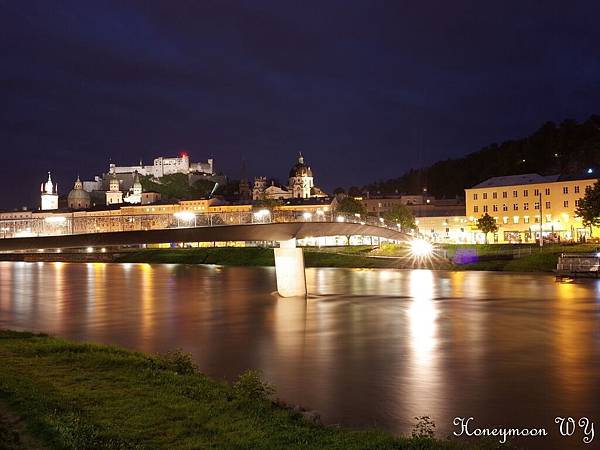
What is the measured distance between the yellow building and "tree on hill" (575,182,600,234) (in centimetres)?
879

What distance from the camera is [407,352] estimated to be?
2577 cm

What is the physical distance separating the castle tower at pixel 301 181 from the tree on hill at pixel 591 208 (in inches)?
3932

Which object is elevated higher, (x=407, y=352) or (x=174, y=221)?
(x=174, y=221)

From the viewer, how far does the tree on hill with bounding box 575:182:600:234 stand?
232 feet

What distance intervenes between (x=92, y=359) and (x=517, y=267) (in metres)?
51.3

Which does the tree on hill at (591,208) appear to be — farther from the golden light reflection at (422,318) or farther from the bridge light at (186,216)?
the bridge light at (186,216)

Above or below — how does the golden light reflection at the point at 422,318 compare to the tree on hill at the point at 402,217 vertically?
below

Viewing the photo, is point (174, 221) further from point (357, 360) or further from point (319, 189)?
point (319, 189)

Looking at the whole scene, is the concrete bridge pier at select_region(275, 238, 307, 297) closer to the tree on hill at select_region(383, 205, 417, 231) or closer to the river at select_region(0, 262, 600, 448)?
the river at select_region(0, 262, 600, 448)

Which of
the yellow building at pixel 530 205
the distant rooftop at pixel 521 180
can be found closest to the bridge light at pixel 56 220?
the yellow building at pixel 530 205

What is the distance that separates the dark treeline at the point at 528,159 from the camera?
10300cm

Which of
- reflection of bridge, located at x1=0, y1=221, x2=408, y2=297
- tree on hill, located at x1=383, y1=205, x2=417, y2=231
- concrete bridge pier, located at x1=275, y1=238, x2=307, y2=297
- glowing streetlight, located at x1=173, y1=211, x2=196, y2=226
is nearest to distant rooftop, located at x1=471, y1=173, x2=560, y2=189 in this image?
tree on hill, located at x1=383, y1=205, x2=417, y2=231

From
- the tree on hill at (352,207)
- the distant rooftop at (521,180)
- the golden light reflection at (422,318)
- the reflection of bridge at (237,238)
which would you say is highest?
the distant rooftop at (521,180)

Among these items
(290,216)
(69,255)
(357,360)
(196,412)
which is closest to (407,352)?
(357,360)
